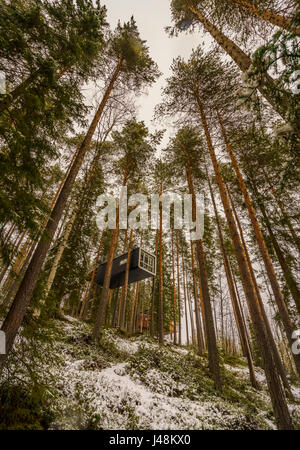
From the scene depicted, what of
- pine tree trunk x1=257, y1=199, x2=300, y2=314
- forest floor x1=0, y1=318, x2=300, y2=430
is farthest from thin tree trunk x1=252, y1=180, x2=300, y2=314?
forest floor x1=0, y1=318, x2=300, y2=430

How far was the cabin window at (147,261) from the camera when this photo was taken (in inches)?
527

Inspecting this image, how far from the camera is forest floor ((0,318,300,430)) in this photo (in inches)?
169

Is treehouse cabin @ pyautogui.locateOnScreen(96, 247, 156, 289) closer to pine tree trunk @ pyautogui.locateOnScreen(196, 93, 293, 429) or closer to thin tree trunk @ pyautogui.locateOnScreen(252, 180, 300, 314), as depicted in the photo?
pine tree trunk @ pyautogui.locateOnScreen(196, 93, 293, 429)

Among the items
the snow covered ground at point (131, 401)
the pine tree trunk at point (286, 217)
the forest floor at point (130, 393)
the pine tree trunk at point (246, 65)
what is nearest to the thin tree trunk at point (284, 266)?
the pine tree trunk at point (286, 217)

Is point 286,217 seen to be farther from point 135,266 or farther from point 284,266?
Answer: point 135,266

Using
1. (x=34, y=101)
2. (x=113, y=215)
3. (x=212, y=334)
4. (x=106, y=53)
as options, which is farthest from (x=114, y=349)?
(x=106, y=53)

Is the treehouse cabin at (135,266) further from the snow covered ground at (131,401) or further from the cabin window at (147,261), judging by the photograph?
the snow covered ground at (131,401)

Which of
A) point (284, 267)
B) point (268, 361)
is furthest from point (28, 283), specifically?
point (284, 267)

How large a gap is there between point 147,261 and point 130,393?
8677 mm

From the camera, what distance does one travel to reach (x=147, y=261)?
14.0 meters

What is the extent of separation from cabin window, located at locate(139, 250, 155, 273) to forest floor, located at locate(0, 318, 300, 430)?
512cm

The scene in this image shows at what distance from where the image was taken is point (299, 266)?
34.1ft
